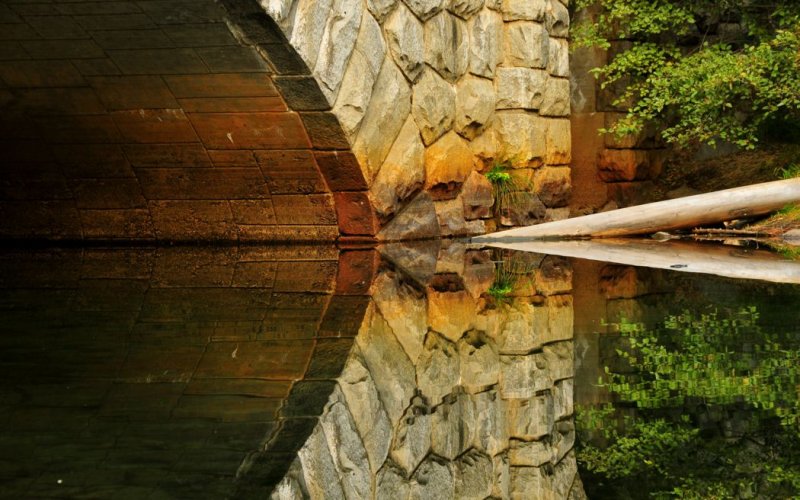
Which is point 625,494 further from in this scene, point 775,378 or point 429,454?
point 775,378

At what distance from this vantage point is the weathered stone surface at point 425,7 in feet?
26.7

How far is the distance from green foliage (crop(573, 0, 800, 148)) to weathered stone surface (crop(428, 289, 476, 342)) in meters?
4.59

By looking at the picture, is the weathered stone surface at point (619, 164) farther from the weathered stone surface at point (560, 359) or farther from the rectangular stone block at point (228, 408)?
the rectangular stone block at point (228, 408)

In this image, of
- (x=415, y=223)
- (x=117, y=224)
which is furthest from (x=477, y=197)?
(x=117, y=224)

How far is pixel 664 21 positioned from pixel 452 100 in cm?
234

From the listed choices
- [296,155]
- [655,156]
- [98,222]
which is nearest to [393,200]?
[296,155]

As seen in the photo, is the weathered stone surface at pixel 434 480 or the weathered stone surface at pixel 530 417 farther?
the weathered stone surface at pixel 530 417

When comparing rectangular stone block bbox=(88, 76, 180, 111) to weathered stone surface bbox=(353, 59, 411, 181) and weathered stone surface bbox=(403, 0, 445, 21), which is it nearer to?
weathered stone surface bbox=(353, 59, 411, 181)

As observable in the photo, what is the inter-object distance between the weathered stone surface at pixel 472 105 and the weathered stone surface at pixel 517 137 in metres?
0.23

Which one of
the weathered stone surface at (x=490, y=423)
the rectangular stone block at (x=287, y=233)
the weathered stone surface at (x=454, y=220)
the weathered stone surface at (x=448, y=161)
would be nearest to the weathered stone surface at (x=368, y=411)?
the weathered stone surface at (x=490, y=423)

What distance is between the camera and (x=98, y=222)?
9.12m

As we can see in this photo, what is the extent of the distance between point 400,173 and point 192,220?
1.70 m

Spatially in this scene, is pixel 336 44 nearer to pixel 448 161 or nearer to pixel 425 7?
pixel 425 7

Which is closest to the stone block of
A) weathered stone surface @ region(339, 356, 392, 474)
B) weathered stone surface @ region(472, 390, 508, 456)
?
weathered stone surface @ region(339, 356, 392, 474)
